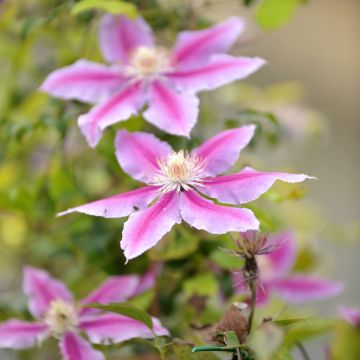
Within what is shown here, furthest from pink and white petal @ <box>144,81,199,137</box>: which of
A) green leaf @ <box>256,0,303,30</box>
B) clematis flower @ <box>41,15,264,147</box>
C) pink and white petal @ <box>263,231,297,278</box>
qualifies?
pink and white petal @ <box>263,231,297,278</box>

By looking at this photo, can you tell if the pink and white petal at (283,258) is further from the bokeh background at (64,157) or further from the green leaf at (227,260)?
the green leaf at (227,260)

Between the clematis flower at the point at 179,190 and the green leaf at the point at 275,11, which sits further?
the green leaf at the point at 275,11

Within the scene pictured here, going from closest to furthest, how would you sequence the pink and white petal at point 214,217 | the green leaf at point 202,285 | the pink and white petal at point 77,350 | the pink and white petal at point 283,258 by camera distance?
the pink and white petal at point 214,217 < the pink and white petal at point 77,350 < the green leaf at point 202,285 < the pink and white petal at point 283,258

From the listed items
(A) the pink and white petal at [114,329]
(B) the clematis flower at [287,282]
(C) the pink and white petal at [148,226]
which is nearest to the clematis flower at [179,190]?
(C) the pink and white petal at [148,226]

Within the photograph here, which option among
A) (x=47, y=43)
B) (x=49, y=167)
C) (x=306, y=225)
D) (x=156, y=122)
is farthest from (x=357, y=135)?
(x=156, y=122)

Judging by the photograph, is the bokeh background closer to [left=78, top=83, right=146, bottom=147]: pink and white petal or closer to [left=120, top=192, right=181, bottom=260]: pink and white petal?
[left=78, top=83, right=146, bottom=147]: pink and white petal

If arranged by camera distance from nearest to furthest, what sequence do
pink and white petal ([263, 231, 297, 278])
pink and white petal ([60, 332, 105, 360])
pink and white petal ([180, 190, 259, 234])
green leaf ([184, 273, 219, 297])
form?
pink and white petal ([180, 190, 259, 234]), pink and white petal ([60, 332, 105, 360]), green leaf ([184, 273, 219, 297]), pink and white petal ([263, 231, 297, 278])

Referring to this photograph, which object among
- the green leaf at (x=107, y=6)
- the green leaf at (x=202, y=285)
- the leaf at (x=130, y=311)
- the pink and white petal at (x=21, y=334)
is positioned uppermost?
the green leaf at (x=107, y=6)
